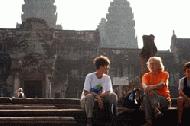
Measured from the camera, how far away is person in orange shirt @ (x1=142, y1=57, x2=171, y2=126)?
21.1 ft

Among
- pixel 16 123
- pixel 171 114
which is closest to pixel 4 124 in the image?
pixel 16 123

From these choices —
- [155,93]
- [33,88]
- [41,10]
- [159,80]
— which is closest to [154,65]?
[159,80]

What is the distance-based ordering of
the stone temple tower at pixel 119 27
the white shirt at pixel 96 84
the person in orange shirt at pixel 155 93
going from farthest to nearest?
the stone temple tower at pixel 119 27
the white shirt at pixel 96 84
the person in orange shirt at pixel 155 93

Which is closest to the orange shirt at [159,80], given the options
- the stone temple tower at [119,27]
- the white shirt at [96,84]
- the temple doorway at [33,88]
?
the white shirt at [96,84]

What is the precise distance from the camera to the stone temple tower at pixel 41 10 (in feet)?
203

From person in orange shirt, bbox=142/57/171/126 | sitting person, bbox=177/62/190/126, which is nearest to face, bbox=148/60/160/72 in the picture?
person in orange shirt, bbox=142/57/171/126

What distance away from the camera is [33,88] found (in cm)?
2795

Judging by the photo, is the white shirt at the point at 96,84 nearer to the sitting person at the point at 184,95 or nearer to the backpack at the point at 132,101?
the backpack at the point at 132,101

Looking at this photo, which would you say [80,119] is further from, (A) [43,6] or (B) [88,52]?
(A) [43,6]

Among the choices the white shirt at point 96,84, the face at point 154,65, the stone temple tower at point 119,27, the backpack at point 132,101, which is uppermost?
the stone temple tower at point 119,27

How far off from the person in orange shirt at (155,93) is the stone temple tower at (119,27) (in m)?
54.1

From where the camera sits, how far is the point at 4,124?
625cm

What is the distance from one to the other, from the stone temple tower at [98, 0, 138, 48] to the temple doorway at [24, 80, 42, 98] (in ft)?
110

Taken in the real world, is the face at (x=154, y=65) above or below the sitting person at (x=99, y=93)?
above
